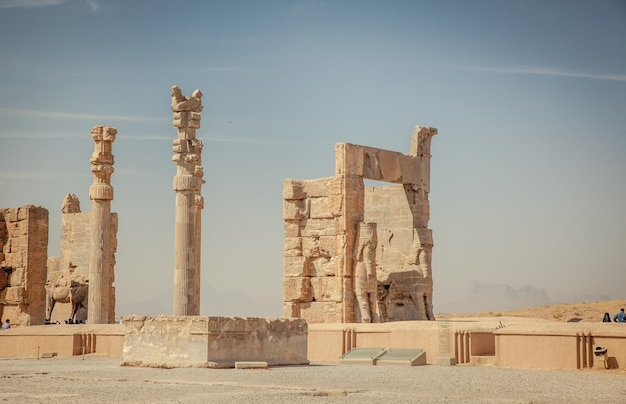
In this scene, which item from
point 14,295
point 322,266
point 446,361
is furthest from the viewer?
point 14,295

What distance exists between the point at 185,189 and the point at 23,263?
7.44 metres

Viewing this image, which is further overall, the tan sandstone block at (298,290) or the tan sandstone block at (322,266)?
the tan sandstone block at (298,290)

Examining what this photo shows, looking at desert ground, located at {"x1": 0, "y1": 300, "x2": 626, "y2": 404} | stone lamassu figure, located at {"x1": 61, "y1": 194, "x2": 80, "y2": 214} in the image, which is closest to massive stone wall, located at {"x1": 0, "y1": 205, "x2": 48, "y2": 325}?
stone lamassu figure, located at {"x1": 61, "y1": 194, "x2": 80, "y2": 214}

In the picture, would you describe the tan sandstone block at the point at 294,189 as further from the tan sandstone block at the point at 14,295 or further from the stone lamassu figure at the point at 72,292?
the tan sandstone block at the point at 14,295

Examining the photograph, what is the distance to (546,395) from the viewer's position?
445 inches

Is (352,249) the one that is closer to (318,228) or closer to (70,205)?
(318,228)

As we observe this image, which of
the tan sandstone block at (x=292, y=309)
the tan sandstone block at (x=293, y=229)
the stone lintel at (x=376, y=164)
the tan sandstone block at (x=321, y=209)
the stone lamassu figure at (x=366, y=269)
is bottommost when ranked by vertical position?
the tan sandstone block at (x=292, y=309)

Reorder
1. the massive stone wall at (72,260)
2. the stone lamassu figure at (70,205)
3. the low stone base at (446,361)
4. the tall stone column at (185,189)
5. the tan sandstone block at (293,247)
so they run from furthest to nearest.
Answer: the stone lamassu figure at (70,205), the massive stone wall at (72,260), the tan sandstone block at (293,247), the tall stone column at (185,189), the low stone base at (446,361)

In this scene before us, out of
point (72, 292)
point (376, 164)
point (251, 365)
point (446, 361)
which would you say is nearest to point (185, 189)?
point (251, 365)

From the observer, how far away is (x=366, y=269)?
955 inches

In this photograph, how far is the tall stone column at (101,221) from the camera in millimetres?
24938

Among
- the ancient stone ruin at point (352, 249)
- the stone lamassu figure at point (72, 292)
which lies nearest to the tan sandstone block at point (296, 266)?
the ancient stone ruin at point (352, 249)

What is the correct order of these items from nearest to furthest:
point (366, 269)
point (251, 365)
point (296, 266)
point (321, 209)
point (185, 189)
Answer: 1. point (251, 365)
2. point (185, 189)
3. point (366, 269)
4. point (321, 209)
5. point (296, 266)

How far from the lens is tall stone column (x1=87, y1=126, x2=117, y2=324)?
81.8ft
